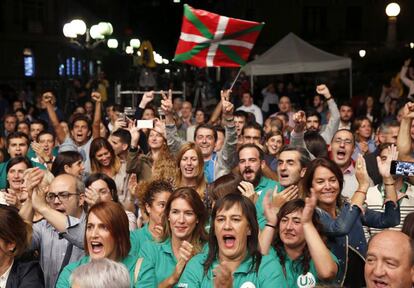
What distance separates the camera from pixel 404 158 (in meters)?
8.03

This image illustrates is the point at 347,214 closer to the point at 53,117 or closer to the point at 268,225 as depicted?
the point at 268,225

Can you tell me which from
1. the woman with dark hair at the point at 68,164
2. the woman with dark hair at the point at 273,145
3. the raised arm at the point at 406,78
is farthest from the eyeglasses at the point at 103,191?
the raised arm at the point at 406,78

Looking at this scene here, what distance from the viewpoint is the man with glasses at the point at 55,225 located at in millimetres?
6188

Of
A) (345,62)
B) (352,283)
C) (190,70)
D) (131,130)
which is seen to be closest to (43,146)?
(131,130)

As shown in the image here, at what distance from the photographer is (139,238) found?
6.42 meters

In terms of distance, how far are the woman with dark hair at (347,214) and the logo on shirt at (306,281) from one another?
0.63 ft

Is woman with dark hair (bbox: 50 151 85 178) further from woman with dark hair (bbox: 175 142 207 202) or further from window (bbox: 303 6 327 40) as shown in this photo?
window (bbox: 303 6 327 40)

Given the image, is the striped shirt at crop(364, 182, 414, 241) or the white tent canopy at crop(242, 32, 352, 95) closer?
the striped shirt at crop(364, 182, 414, 241)

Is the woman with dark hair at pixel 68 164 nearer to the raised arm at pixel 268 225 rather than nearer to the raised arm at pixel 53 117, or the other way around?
the raised arm at pixel 268 225

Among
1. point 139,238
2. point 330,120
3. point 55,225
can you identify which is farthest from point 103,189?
point 330,120

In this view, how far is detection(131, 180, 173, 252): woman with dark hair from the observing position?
6.36 meters

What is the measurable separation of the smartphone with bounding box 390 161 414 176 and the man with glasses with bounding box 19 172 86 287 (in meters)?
2.36

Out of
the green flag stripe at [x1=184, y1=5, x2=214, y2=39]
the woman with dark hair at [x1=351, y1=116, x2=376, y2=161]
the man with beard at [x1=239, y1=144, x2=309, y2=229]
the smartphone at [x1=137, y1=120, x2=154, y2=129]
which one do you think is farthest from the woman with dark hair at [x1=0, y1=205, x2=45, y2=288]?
the green flag stripe at [x1=184, y1=5, x2=214, y2=39]

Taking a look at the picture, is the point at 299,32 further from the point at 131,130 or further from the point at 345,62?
the point at 131,130
